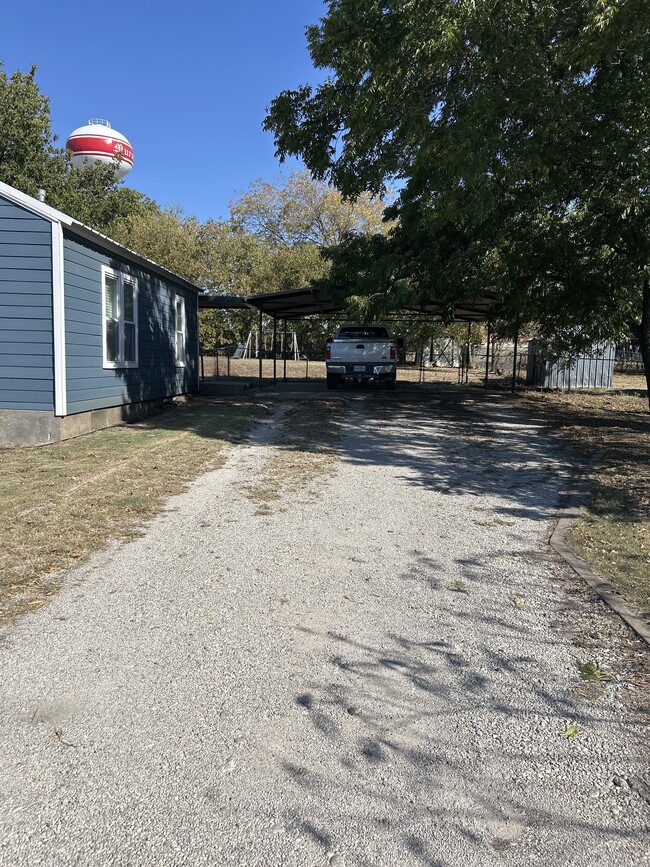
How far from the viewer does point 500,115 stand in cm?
819

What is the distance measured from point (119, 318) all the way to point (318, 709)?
32.3ft

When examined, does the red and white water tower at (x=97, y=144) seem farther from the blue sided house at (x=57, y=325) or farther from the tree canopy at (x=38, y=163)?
the blue sided house at (x=57, y=325)

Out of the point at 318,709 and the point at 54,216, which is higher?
the point at 54,216

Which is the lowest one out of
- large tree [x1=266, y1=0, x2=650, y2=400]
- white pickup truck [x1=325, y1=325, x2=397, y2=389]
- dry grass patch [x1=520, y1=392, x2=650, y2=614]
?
dry grass patch [x1=520, y1=392, x2=650, y2=614]

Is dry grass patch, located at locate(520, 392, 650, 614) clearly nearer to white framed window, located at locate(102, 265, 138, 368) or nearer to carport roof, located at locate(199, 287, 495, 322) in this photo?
carport roof, located at locate(199, 287, 495, 322)

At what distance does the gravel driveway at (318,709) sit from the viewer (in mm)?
2078

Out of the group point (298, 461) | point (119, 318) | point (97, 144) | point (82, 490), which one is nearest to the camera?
point (82, 490)

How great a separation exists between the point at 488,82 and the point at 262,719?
27.2 feet

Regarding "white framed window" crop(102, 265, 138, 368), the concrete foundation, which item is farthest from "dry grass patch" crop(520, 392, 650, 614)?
"white framed window" crop(102, 265, 138, 368)

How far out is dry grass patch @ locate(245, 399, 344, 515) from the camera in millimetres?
6652

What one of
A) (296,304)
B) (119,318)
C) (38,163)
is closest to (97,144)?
(38,163)

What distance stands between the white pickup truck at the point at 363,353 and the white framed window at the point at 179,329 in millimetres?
4192

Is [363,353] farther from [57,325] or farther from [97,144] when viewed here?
[97,144]

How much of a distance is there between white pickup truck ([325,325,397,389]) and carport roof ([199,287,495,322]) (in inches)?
39.8
